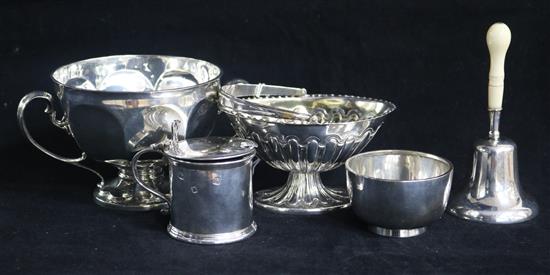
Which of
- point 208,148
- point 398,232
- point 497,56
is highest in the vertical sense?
point 497,56

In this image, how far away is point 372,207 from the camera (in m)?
1.35

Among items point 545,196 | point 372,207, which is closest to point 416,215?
point 372,207

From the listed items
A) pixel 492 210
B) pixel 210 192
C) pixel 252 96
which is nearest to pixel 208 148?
pixel 210 192

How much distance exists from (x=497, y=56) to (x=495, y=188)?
0.18 m

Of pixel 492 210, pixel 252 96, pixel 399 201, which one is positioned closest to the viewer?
pixel 399 201

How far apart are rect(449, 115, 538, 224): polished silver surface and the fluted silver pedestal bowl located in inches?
5.5

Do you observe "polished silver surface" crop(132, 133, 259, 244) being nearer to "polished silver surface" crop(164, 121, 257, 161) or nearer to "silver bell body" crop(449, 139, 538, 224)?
"polished silver surface" crop(164, 121, 257, 161)

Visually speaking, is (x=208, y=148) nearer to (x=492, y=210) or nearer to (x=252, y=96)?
(x=252, y=96)

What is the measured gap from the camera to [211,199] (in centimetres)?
135

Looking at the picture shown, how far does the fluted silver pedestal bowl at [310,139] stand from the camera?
1409mm

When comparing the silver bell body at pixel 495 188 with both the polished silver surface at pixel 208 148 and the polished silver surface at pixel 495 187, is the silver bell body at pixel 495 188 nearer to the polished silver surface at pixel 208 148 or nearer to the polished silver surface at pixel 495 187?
the polished silver surface at pixel 495 187

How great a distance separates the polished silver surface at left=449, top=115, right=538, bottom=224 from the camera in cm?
144

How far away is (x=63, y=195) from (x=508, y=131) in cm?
70

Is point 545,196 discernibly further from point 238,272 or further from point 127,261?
point 127,261
